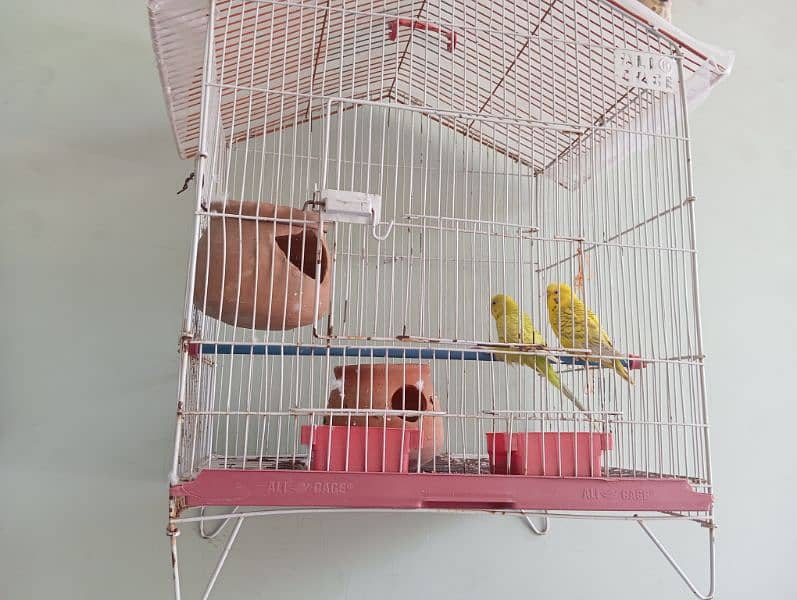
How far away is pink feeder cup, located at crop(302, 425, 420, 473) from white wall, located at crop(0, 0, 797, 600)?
536 mm

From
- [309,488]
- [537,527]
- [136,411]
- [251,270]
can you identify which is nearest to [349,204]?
[251,270]

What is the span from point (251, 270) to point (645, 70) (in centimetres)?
80

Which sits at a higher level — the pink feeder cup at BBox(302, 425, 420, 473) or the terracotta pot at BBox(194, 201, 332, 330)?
the terracotta pot at BBox(194, 201, 332, 330)

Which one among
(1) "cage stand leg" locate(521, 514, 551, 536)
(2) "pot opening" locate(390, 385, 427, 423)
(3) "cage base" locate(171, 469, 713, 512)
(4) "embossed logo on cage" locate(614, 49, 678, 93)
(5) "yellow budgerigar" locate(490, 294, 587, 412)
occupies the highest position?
(4) "embossed logo on cage" locate(614, 49, 678, 93)

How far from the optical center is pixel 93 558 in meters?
1.42


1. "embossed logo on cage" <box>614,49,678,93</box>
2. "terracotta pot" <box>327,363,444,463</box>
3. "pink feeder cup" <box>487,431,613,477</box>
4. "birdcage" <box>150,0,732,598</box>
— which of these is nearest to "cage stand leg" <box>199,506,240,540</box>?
"birdcage" <box>150,0,732,598</box>

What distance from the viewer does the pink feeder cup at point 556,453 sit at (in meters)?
1.10

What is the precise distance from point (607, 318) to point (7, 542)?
141 centimetres

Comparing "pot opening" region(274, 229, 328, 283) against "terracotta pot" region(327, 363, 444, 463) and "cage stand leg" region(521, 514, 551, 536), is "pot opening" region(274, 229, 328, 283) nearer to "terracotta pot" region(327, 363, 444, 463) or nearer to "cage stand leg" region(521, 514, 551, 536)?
"terracotta pot" region(327, 363, 444, 463)

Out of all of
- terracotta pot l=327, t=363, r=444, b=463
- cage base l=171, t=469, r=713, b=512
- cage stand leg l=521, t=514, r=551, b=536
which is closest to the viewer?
cage base l=171, t=469, r=713, b=512

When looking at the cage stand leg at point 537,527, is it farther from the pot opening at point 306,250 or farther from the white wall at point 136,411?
the pot opening at point 306,250

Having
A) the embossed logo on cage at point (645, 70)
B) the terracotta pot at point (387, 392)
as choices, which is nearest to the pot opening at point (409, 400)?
the terracotta pot at point (387, 392)

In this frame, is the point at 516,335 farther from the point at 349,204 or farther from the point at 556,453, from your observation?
the point at 349,204

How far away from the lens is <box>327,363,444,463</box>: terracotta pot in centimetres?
→ 122
